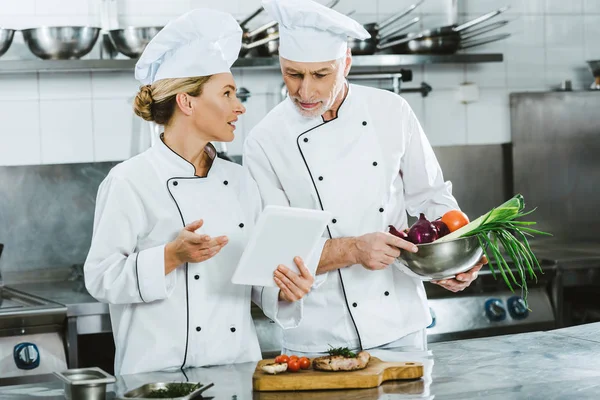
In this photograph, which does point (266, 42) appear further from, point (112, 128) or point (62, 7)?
point (62, 7)

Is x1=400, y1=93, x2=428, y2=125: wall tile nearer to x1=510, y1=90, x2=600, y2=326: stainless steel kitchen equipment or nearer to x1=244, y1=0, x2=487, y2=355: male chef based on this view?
x1=510, y1=90, x2=600, y2=326: stainless steel kitchen equipment

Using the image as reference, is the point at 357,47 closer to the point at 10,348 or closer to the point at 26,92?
the point at 26,92

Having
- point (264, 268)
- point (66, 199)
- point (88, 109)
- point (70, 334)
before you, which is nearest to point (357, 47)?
point (88, 109)

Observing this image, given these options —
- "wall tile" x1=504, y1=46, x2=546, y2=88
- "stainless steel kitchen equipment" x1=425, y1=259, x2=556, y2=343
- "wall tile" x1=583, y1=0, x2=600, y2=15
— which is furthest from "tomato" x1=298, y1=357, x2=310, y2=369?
"wall tile" x1=583, y1=0, x2=600, y2=15

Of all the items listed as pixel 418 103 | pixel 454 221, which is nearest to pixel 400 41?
pixel 418 103

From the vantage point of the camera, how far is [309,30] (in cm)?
251

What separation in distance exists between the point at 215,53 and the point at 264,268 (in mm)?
612

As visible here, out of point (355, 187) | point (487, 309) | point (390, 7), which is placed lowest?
point (487, 309)

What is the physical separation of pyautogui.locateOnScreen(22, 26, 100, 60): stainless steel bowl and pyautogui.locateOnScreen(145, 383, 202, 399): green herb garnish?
8.02 feet

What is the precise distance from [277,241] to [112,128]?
2.33 metres

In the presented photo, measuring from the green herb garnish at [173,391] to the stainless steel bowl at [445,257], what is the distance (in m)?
0.71

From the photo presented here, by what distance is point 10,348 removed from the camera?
3.27m

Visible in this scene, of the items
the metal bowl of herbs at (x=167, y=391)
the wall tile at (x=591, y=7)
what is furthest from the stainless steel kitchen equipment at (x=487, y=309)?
the metal bowl of herbs at (x=167, y=391)

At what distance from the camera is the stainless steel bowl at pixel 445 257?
223cm
